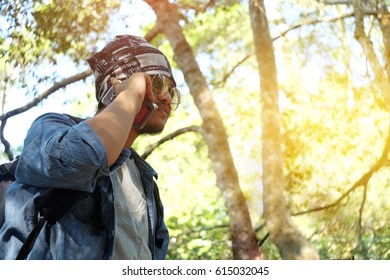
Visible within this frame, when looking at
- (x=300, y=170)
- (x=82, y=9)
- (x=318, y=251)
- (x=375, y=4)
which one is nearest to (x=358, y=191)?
(x=300, y=170)

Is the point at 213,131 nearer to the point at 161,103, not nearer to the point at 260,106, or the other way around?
the point at 260,106

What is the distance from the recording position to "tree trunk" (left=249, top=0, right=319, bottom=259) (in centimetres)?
247

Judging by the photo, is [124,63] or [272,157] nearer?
[124,63]

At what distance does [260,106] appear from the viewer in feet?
9.79

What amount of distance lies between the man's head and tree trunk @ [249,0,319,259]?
137 centimetres

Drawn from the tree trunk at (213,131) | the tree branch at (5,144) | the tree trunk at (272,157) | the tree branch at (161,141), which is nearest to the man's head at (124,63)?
the tree branch at (5,144)

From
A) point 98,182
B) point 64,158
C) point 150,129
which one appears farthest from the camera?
point 150,129

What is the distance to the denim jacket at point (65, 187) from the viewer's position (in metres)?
0.83

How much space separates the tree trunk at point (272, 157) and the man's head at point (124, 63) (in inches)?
53.8

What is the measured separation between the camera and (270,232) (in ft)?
A: 8.43

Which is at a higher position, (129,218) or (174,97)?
(174,97)

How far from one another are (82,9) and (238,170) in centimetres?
117

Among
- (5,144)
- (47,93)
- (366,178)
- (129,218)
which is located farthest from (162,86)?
(366,178)
